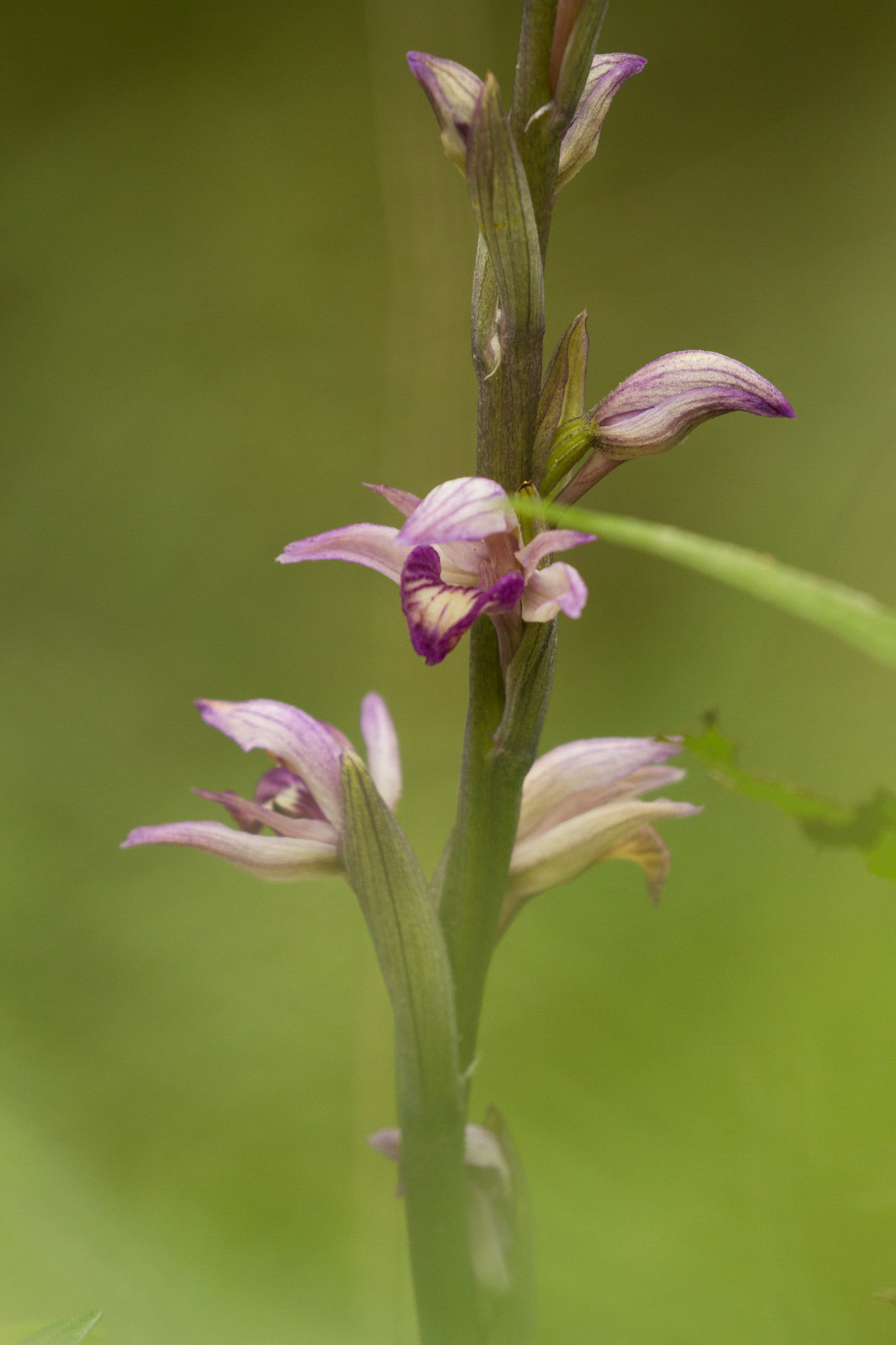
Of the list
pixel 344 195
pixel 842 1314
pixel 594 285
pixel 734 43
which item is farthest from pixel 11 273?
pixel 842 1314

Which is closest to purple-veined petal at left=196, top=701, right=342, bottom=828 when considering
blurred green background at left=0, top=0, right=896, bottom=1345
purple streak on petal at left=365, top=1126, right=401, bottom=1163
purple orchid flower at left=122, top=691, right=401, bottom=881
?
purple orchid flower at left=122, top=691, right=401, bottom=881

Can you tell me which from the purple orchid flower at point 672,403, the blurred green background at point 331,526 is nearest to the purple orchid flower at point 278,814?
the purple orchid flower at point 672,403

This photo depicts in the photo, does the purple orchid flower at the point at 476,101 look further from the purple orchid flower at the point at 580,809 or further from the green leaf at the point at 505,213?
the purple orchid flower at the point at 580,809

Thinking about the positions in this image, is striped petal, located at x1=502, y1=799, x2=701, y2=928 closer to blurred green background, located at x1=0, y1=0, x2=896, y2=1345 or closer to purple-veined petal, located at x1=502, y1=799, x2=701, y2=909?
purple-veined petal, located at x1=502, y1=799, x2=701, y2=909

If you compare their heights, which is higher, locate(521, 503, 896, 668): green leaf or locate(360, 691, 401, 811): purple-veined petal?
locate(521, 503, 896, 668): green leaf

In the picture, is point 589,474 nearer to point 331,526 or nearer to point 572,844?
point 572,844

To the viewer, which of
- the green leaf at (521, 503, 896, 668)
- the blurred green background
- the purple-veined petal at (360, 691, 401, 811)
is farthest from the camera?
the blurred green background
